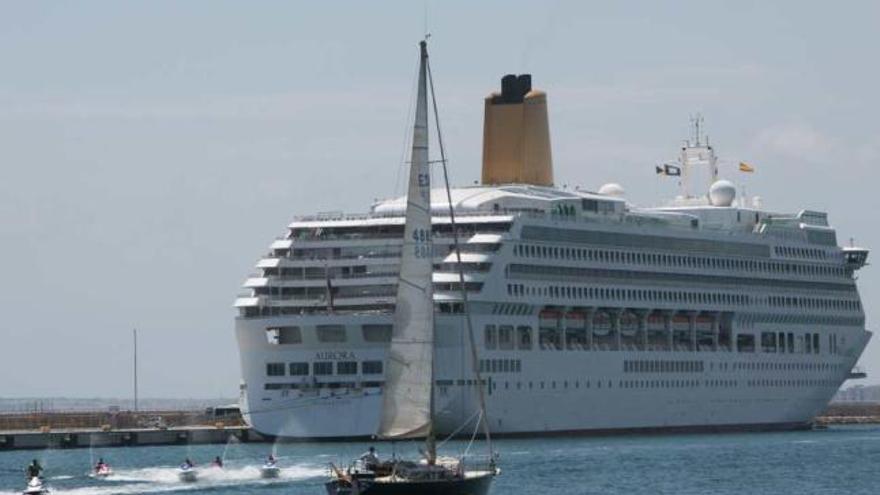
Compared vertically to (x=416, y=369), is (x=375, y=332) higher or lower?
higher

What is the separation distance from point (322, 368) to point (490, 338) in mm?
9288

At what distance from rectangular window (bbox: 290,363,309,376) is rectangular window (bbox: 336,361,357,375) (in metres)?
1.57

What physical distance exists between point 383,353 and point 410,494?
3942 centimetres

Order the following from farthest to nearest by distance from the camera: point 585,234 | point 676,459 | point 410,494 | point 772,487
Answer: point 585,234
point 676,459
point 772,487
point 410,494

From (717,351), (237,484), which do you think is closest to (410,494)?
(237,484)

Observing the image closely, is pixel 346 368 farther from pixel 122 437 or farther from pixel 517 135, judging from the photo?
pixel 517 135

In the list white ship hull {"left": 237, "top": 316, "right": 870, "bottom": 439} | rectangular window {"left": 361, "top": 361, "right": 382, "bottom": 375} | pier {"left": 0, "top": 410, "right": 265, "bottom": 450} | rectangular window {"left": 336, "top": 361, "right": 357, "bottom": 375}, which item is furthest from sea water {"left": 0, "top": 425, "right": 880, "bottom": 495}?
rectangular window {"left": 336, "top": 361, "right": 357, "bottom": 375}

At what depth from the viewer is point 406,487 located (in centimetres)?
6906

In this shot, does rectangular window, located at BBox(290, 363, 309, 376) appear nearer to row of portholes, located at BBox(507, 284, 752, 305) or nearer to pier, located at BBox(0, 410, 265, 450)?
pier, located at BBox(0, 410, 265, 450)

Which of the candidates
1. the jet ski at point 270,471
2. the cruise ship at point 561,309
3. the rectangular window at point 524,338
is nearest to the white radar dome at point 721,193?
the cruise ship at point 561,309

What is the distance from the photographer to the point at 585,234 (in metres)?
123

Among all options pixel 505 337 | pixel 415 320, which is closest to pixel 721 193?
pixel 505 337

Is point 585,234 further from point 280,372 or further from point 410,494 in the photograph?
point 410,494

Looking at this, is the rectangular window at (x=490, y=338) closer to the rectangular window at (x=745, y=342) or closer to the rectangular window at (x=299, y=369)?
the rectangular window at (x=299, y=369)
